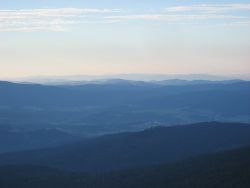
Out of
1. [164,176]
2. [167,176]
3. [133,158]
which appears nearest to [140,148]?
[133,158]

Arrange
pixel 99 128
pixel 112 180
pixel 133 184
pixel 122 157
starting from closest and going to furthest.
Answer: pixel 133 184 → pixel 112 180 → pixel 122 157 → pixel 99 128

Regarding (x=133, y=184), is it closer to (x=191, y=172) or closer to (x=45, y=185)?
(x=191, y=172)

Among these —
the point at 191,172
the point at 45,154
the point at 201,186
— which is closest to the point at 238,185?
the point at 201,186

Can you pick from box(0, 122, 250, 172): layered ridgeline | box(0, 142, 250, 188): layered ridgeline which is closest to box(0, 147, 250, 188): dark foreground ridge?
box(0, 142, 250, 188): layered ridgeline

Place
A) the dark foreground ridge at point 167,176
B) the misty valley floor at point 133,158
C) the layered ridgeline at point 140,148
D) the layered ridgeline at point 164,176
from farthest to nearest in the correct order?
the layered ridgeline at point 140,148, the misty valley floor at point 133,158, the layered ridgeline at point 164,176, the dark foreground ridge at point 167,176

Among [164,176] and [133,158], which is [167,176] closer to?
[164,176]

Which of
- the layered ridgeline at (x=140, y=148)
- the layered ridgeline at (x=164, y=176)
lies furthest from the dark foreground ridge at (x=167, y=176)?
the layered ridgeline at (x=140, y=148)

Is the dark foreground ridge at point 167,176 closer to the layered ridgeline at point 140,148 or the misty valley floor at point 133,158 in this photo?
the misty valley floor at point 133,158
